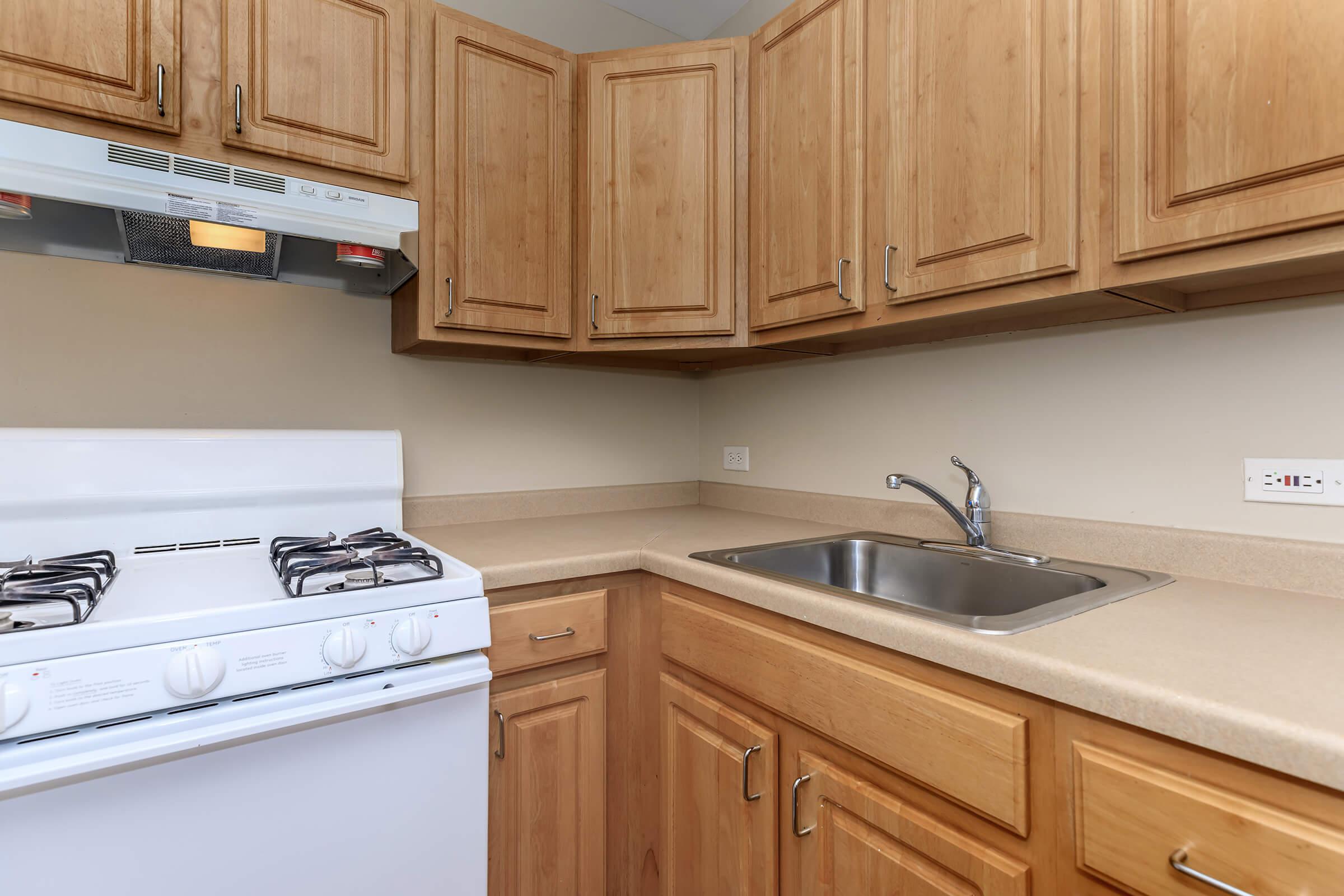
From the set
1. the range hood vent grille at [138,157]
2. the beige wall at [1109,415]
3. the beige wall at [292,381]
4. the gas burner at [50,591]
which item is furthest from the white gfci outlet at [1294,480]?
the range hood vent grille at [138,157]

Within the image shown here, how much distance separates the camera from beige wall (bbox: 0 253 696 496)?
1.46 metres

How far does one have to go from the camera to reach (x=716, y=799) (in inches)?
51.8

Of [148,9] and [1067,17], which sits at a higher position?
[148,9]

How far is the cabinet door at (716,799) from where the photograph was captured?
1.20 m

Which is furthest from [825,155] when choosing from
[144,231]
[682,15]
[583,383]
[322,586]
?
[144,231]

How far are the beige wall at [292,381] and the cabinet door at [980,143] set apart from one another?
3.82 ft

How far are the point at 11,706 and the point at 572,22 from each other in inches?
88.4

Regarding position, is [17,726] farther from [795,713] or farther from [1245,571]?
[1245,571]

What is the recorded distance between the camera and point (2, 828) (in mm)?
854

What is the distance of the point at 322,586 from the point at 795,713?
2.76ft

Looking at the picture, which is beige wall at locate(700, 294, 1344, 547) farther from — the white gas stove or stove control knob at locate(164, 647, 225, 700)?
stove control knob at locate(164, 647, 225, 700)

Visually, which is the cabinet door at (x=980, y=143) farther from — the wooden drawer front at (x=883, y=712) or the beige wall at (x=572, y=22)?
the beige wall at (x=572, y=22)

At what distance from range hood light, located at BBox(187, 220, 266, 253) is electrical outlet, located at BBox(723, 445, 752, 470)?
1.48 metres

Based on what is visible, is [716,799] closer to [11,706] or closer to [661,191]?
[11,706]
